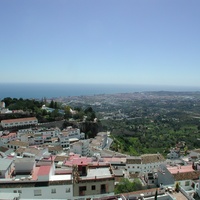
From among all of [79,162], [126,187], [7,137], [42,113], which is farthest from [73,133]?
[126,187]

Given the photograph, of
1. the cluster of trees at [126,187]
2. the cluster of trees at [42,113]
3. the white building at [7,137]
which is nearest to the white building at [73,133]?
the cluster of trees at [42,113]

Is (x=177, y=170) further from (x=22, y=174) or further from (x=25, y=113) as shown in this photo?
(x=25, y=113)

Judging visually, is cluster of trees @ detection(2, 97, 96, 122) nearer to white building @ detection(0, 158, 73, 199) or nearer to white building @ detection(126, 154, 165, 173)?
white building @ detection(126, 154, 165, 173)

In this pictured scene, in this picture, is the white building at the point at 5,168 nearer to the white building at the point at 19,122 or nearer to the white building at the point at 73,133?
the white building at the point at 73,133

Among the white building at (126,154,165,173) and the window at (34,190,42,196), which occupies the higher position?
the window at (34,190,42,196)

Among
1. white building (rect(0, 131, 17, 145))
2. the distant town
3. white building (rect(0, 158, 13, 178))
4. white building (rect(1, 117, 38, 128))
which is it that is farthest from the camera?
white building (rect(1, 117, 38, 128))

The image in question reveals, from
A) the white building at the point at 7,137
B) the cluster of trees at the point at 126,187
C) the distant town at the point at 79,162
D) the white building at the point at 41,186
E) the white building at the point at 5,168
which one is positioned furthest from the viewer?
the white building at the point at 7,137

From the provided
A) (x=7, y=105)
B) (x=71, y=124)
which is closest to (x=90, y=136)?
(x=71, y=124)

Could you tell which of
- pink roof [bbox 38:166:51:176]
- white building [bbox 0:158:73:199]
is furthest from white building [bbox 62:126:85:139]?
white building [bbox 0:158:73:199]
